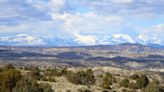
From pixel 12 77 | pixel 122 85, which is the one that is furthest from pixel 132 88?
pixel 12 77

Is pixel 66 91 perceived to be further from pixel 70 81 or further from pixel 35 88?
pixel 70 81

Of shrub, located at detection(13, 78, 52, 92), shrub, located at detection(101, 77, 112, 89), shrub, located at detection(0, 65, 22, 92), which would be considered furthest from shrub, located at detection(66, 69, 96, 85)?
shrub, located at detection(13, 78, 52, 92)

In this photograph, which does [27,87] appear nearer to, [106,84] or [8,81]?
[8,81]

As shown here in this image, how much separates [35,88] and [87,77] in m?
24.3

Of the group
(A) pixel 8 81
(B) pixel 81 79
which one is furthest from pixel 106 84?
(A) pixel 8 81

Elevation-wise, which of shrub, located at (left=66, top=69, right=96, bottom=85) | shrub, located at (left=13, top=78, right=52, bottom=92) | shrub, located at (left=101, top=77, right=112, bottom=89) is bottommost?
shrub, located at (left=101, top=77, right=112, bottom=89)

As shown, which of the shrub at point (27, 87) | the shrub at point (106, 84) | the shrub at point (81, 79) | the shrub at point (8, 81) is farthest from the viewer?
the shrub at point (81, 79)

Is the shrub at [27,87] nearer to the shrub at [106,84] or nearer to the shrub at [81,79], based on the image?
the shrub at [106,84]

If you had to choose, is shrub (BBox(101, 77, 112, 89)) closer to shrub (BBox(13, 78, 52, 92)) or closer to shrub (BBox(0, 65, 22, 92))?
shrub (BBox(0, 65, 22, 92))

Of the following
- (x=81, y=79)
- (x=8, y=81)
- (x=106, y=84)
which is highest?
(x=8, y=81)

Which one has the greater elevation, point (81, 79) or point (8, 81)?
point (8, 81)

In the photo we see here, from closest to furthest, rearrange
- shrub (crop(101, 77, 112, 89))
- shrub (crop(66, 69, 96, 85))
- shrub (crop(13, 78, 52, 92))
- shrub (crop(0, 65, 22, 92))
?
shrub (crop(13, 78, 52, 92)) → shrub (crop(0, 65, 22, 92)) → shrub (crop(101, 77, 112, 89)) → shrub (crop(66, 69, 96, 85))

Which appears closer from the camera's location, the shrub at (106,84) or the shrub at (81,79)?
the shrub at (106,84)

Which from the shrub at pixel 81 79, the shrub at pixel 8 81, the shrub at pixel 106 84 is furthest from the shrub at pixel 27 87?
the shrub at pixel 81 79
